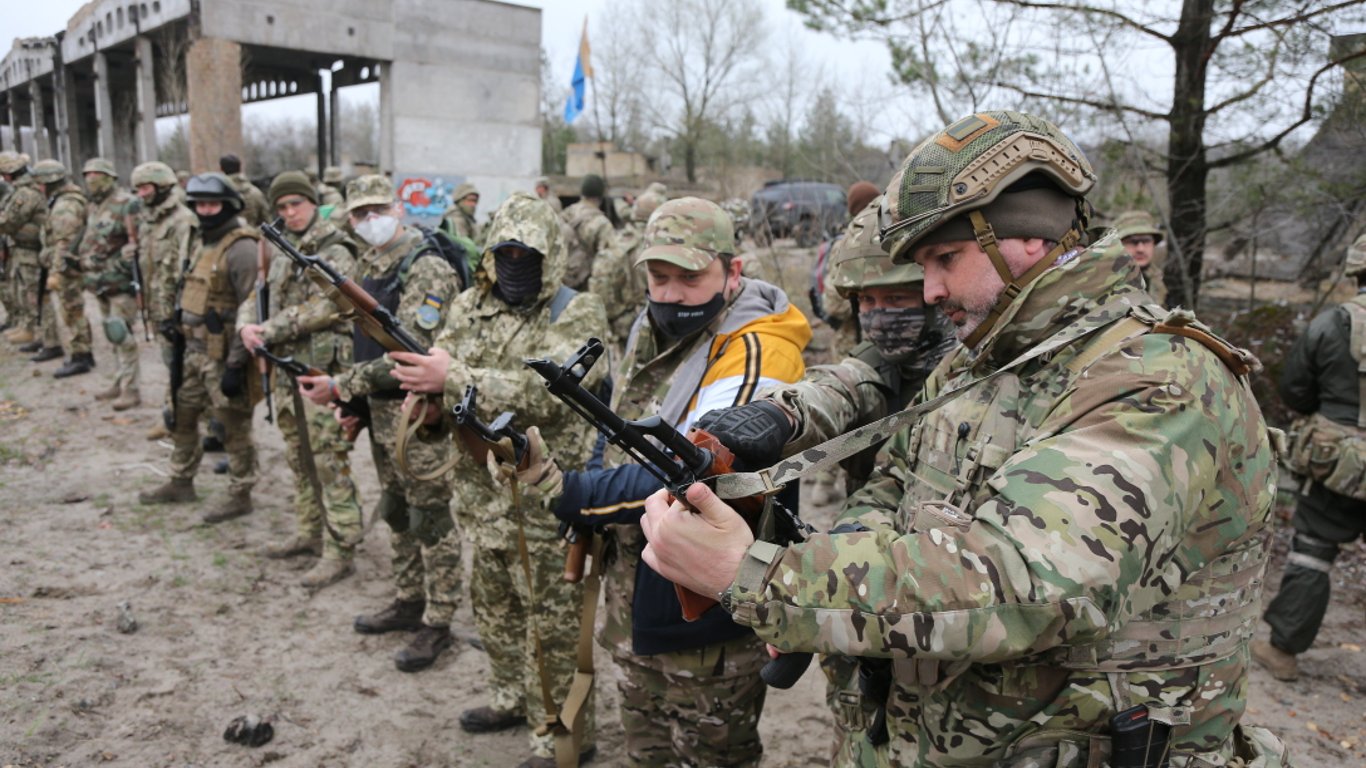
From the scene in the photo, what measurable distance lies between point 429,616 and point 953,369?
3704mm

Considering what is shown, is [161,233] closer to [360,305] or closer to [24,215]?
[24,215]

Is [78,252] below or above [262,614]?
above

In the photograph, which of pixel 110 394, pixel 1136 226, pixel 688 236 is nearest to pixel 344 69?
pixel 110 394

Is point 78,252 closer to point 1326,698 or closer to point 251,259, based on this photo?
point 251,259

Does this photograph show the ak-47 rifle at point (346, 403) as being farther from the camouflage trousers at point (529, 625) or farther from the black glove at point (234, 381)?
the camouflage trousers at point (529, 625)

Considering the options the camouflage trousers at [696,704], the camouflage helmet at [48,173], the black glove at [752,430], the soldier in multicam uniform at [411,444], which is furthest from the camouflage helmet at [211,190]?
the camouflage helmet at [48,173]

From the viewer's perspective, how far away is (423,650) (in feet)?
15.3

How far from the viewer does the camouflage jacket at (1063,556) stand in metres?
1.32

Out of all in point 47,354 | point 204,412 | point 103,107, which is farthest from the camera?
point 103,107

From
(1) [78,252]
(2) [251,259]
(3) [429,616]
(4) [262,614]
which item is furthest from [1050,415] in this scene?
(1) [78,252]

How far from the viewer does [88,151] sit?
31.2 m

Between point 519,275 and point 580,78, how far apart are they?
19844 millimetres

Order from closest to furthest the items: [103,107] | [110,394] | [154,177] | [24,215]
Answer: [154,177], [110,394], [24,215], [103,107]

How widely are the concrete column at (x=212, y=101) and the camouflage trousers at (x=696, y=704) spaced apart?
19502mm
